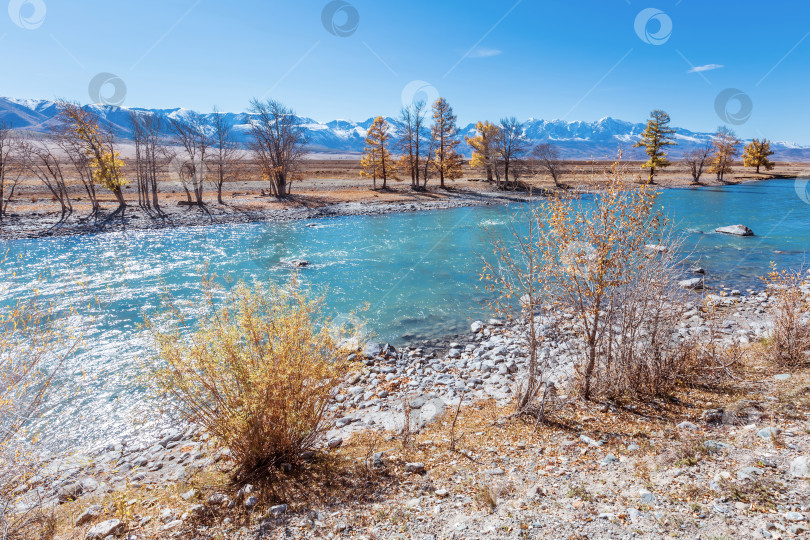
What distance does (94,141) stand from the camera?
3666 centimetres

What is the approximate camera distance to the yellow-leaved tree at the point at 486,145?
59094mm

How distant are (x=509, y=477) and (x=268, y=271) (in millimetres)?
17080

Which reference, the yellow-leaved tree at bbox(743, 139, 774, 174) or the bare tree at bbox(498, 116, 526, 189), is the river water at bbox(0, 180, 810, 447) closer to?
the bare tree at bbox(498, 116, 526, 189)

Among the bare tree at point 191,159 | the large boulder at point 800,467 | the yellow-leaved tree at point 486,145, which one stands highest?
the yellow-leaved tree at point 486,145

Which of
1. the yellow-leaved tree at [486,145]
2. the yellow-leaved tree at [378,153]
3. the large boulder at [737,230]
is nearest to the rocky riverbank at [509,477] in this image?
the large boulder at [737,230]

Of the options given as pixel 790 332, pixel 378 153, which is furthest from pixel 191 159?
pixel 790 332

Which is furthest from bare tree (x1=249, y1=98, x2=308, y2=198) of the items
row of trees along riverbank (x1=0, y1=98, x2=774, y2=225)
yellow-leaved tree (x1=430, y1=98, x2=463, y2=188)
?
yellow-leaved tree (x1=430, y1=98, x2=463, y2=188)

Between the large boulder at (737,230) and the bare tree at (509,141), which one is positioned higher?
the bare tree at (509,141)

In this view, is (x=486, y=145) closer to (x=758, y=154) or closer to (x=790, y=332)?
(x=790, y=332)

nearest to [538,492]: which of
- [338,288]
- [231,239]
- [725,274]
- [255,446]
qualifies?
[255,446]

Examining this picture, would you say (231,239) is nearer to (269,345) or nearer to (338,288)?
(338,288)

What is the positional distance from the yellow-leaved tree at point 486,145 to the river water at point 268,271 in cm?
2828

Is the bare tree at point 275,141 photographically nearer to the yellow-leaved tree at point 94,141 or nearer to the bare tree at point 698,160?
the yellow-leaved tree at point 94,141

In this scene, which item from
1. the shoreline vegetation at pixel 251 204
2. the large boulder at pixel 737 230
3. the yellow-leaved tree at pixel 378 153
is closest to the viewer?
the large boulder at pixel 737 230
